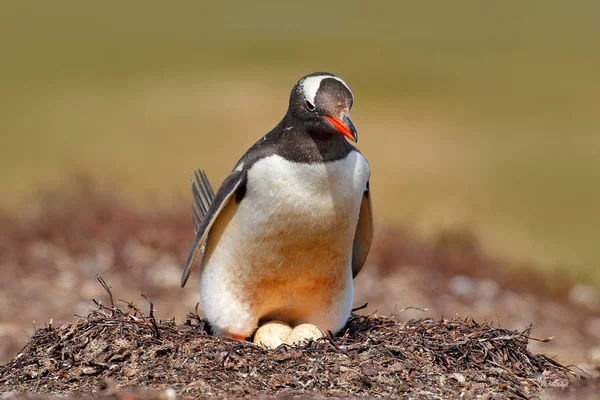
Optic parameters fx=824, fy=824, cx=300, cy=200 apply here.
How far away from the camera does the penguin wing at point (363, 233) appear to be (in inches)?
294

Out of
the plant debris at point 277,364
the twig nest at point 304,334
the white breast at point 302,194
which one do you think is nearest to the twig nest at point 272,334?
the twig nest at point 304,334

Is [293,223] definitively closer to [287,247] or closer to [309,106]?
[287,247]

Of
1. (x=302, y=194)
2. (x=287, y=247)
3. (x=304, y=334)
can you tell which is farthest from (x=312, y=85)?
(x=304, y=334)

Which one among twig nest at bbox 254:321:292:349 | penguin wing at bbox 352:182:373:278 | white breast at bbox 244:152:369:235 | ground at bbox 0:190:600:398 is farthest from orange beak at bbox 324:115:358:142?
twig nest at bbox 254:321:292:349

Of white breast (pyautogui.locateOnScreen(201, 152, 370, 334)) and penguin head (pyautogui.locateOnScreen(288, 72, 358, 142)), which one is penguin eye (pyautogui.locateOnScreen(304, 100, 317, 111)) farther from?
white breast (pyautogui.locateOnScreen(201, 152, 370, 334))

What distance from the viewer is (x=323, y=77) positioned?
652 centimetres

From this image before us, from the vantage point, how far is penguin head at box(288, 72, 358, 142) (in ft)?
20.6

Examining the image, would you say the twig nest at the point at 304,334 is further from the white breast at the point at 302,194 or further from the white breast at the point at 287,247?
the white breast at the point at 302,194

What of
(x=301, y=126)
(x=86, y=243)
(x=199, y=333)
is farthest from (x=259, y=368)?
(x=86, y=243)

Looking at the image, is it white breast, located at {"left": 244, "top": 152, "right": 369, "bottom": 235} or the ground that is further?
white breast, located at {"left": 244, "top": 152, "right": 369, "bottom": 235}

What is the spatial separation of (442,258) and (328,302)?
8507 millimetres

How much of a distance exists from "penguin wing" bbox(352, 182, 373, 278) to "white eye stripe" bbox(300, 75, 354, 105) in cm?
121

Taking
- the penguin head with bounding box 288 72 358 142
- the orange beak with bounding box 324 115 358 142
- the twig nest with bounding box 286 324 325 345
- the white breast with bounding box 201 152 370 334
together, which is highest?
the penguin head with bounding box 288 72 358 142

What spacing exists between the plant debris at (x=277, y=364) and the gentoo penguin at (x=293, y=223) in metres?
0.42
